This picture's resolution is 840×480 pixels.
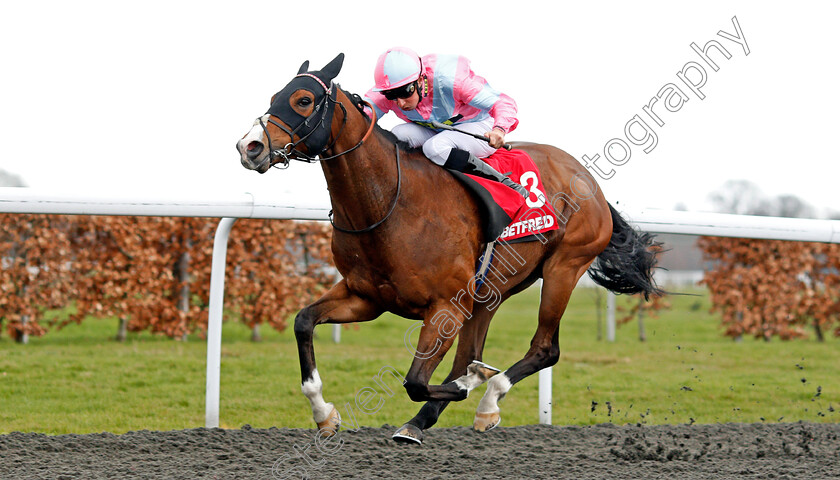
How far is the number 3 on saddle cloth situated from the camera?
3529 mm

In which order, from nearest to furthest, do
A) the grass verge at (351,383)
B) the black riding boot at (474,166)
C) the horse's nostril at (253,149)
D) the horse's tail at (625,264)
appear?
the horse's nostril at (253,149) → the black riding boot at (474,166) → the horse's tail at (625,264) → the grass verge at (351,383)

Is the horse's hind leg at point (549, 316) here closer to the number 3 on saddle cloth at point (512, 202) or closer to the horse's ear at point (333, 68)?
the number 3 on saddle cloth at point (512, 202)

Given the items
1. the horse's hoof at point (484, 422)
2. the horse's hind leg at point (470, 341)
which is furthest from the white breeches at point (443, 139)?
the horse's hoof at point (484, 422)

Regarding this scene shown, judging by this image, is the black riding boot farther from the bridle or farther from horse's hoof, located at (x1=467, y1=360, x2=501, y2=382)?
horse's hoof, located at (x1=467, y1=360, x2=501, y2=382)

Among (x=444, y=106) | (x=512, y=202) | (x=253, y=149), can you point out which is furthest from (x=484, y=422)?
(x=253, y=149)

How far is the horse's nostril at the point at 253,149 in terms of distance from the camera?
9.17ft

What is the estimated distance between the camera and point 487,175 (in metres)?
3.63

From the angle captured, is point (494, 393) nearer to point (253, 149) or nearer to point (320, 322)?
point (320, 322)

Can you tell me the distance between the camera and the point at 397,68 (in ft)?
10.9

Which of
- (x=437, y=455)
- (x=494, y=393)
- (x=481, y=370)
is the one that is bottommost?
(x=437, y=455)

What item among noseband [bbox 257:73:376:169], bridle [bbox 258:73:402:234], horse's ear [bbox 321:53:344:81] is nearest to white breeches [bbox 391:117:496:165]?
bridle [bbox 258:73:402:234]

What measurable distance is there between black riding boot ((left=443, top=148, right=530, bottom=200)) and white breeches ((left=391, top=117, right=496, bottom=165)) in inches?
1.3

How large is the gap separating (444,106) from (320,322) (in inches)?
45.1

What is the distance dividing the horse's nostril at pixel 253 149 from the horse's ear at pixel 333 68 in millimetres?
476
